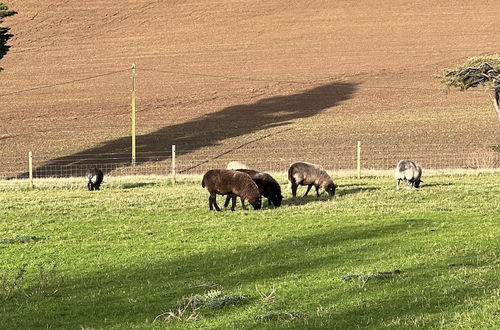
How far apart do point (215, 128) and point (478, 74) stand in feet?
78.9

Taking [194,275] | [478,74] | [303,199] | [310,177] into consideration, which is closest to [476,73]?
[478,74]

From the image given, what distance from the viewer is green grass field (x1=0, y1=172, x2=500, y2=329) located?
10.5 meters

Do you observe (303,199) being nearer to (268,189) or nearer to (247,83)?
(268,189)

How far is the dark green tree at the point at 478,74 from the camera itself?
42.2 meters

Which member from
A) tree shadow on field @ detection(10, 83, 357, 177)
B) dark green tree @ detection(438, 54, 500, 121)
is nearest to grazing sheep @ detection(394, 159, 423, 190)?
dark green tree @ detection(438, 54, 500, 121)

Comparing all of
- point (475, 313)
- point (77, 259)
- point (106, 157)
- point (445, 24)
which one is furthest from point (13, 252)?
point (445, 24)

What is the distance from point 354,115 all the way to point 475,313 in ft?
181

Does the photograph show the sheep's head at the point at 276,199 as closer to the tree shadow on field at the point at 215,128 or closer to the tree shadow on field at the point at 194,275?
the tree shadow on field at the point at 194,275

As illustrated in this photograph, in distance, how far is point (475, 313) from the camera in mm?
9781

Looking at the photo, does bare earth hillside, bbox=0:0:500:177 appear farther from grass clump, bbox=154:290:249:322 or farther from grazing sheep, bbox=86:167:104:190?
grass clump, bbox=154:290:249:322

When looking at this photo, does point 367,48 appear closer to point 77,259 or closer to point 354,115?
point 354,115

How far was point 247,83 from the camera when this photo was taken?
3012 inches

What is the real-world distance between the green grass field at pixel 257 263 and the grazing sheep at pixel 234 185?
46 centimetres

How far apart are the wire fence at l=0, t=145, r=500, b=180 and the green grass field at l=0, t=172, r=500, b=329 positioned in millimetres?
17025
